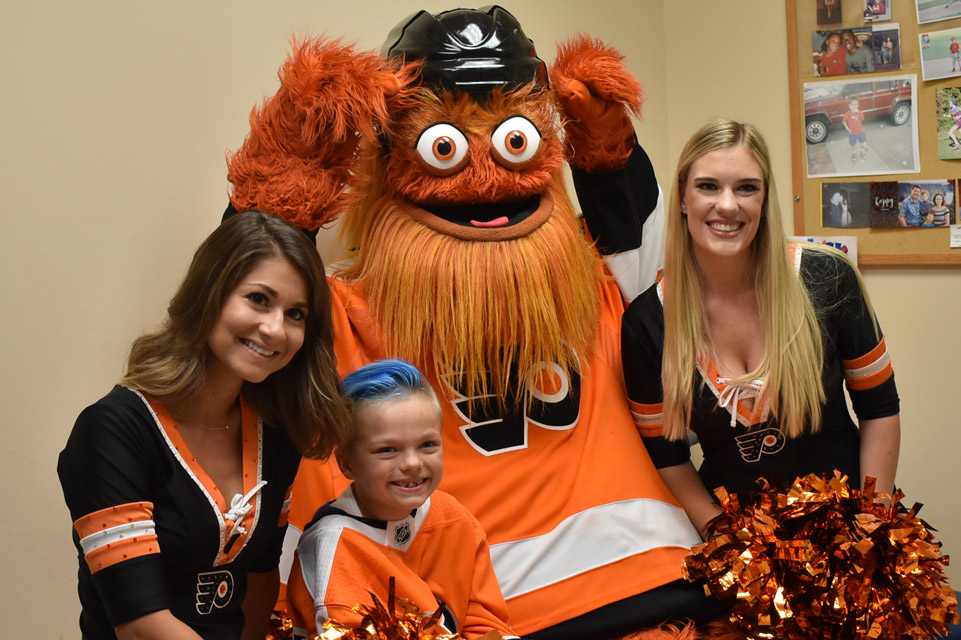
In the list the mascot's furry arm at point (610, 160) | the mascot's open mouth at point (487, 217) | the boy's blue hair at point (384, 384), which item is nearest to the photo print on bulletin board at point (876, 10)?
the mascot's furry arm at point (610, 160)

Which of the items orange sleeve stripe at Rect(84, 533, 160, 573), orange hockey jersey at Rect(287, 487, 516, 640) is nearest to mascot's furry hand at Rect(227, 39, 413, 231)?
orange hockey jersey at Rect(287, 487, 516, 640)

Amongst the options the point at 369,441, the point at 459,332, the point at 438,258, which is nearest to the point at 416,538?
the point at 369,441

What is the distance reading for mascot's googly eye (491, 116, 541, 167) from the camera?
68.2 inches

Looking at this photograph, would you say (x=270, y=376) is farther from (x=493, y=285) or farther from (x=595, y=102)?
(x=595, y=102)

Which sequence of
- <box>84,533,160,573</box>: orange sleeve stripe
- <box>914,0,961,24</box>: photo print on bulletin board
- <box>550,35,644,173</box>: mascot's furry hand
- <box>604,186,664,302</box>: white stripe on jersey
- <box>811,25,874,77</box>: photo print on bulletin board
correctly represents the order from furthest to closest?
1. <box>811,25,874,77</box>: photo print on bulletin board
2. <box>914,0,961,24</box>: photo print on bulletin board
3. <box>604,186,664,302</box>: white stripe on jersey
4. <box>550,35,644,173</box>: mascot's furry hand
5. <box>84,533,160,573</box>: orange sleeve stripe

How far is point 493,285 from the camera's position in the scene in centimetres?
169

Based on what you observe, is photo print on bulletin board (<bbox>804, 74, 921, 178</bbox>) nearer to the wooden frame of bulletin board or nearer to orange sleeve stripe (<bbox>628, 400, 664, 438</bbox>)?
the wooden frame of bulletin board

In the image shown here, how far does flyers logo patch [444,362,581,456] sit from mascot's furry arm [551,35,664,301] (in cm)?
32

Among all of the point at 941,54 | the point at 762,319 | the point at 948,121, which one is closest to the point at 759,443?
the point at 762,319

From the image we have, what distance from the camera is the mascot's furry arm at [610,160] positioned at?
6.04ft

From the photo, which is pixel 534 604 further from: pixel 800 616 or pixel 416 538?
pixel 800 616

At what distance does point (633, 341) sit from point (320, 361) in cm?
69

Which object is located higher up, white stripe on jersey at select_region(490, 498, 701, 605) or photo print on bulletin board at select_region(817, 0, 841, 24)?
photo print on bulletin board at select_region(817, 0, 841, 24)

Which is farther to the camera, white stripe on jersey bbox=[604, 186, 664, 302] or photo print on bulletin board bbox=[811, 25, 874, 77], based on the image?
photo print on bulletin board bbox=[811, 25, 874, 77]
